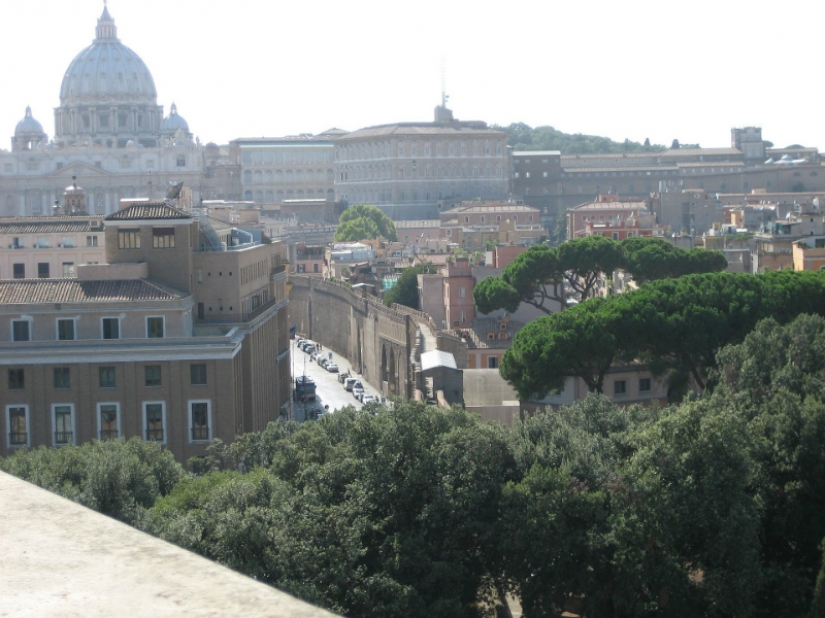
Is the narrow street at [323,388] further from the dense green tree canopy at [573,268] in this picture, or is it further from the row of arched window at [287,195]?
the row of arched window at [287,195]

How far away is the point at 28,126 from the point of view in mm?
86188

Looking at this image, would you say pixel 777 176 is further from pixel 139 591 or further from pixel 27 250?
pixel 139 591

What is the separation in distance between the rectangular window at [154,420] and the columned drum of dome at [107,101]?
2898 inches

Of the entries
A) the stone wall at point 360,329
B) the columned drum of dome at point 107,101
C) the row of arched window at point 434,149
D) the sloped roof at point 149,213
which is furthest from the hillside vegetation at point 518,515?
the columned drum of dome at point 107,101

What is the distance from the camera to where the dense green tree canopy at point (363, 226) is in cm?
5869

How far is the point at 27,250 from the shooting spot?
24328mm

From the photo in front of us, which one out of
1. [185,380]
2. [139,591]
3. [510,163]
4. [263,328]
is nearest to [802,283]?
[263,328]

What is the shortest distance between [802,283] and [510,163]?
206 ft

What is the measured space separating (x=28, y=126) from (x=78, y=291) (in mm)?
71589

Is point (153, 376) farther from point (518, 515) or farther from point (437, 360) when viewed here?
point (437, 360)

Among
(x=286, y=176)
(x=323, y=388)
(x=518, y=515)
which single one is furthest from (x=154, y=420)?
(x=286, y=176)

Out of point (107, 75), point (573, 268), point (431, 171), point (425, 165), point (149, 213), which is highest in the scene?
point (107, 75)

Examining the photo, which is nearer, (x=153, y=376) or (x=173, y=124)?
(x=153, y=376)

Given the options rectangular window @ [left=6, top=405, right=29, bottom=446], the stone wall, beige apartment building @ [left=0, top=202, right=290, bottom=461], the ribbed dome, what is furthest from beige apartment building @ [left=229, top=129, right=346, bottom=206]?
rectangular window @ [left=6, top=405, right=29, bottom=446]
